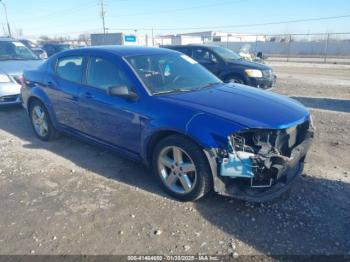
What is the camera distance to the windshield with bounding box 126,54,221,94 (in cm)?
387

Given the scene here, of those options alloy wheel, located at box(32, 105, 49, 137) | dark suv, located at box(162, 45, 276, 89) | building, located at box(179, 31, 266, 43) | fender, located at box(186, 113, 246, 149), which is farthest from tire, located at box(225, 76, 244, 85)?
building, located at box(179, 31, 266, 43)

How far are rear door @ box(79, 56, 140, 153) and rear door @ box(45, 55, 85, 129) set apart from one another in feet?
0.60

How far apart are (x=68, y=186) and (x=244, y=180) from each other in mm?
2227

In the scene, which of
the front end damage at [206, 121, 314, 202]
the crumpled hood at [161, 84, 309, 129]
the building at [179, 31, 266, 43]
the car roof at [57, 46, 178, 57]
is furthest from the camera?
the building at [179, 31, 266, 43]

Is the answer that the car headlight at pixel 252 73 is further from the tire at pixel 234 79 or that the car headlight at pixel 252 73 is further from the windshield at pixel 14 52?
the windshield at pixel 14 52

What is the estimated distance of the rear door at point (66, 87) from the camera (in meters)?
4.55

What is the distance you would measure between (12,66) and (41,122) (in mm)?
3034

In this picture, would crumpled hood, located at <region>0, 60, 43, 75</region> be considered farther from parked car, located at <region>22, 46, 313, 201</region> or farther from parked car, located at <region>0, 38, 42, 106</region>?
parked car, located at <region>22, 46, 313, 201</region>

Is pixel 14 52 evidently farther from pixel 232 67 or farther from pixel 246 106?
pixel 246 106

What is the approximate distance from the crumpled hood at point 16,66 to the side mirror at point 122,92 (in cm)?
480

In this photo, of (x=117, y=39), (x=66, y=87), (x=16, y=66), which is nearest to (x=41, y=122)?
(x=66, y=87)

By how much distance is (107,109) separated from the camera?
157 inches

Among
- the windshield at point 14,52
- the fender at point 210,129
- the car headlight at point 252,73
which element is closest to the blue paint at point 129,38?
the windshield at point 14,52

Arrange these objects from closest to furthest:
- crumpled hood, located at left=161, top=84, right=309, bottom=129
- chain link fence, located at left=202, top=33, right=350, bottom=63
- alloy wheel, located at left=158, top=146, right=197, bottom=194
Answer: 1. crumpled hood, located at left=161, top=84, right=309, bottom=129
2. alloy wheel, located at left=158, top=146, right=197, bottom=194
3. chain link fence, located at left=202, top=33, right=350, bottom=63
